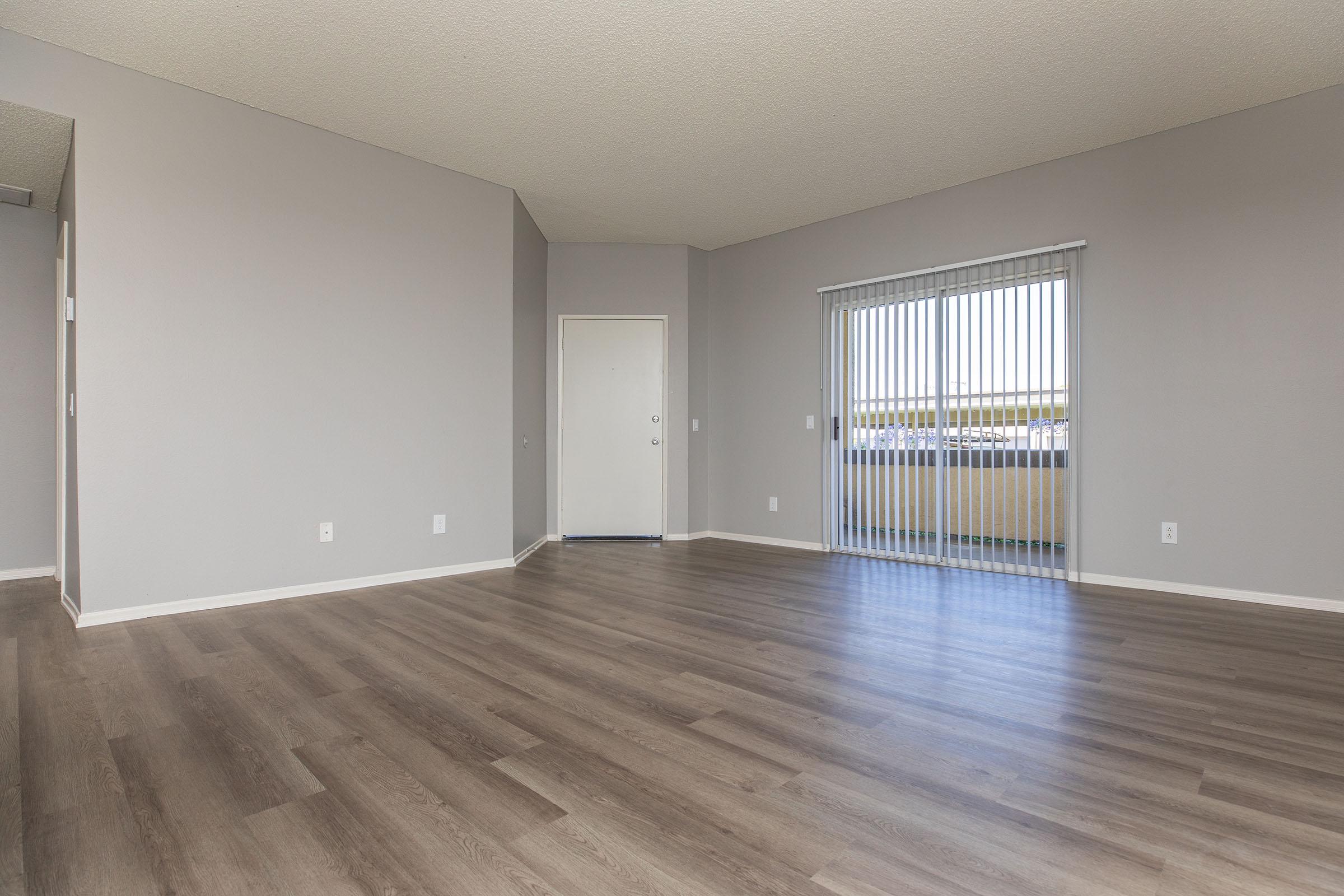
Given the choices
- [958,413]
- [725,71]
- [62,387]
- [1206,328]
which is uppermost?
[725,71]

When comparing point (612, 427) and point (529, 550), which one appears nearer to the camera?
point (529, 550)

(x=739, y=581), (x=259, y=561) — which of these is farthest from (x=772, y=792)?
(x=259, y=561)

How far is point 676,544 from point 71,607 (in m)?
3.95

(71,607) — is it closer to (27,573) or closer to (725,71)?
(27,573)

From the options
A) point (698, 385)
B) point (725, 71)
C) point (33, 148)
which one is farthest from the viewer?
point (698, 385)

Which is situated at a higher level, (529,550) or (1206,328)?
(1206,328)

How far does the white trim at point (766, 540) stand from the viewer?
566 centimetres

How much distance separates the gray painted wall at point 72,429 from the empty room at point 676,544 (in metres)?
0.06

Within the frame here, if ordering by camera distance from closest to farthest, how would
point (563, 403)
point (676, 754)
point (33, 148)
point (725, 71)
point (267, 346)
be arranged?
point (676, 754) < point (725, 71) < point (33, 148) < point (267, 346) < point (563, 403)

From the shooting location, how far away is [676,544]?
19.4ft

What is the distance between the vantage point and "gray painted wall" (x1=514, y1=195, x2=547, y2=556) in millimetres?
5012

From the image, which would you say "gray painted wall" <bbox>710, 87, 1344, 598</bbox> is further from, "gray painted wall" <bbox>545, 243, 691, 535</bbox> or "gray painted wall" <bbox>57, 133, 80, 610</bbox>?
"gray painted wall" <bbox>57, 133, 80, 610</bbox>

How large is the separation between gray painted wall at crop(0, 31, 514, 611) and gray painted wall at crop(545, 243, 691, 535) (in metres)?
1.21

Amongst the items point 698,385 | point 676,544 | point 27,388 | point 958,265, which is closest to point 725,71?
point 958,265
